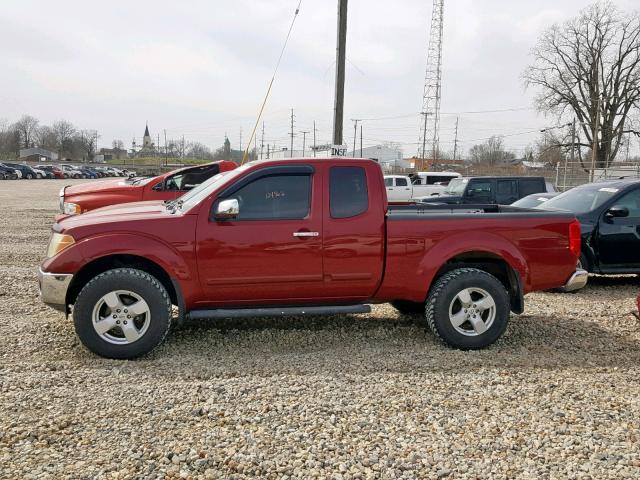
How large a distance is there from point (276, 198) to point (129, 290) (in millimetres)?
1459

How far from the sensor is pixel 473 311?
16.1ft

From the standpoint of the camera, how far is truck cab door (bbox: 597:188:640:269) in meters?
7.44

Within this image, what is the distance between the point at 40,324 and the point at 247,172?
105 inches

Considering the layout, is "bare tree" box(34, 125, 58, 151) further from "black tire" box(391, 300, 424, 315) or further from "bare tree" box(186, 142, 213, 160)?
"black tire" box(391, 300, 424, 315)

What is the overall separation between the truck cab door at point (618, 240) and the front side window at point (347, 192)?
170 inches

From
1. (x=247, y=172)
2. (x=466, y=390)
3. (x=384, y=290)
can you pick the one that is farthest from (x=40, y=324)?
(x=466, y=390)

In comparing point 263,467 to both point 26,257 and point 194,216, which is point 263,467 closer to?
point 194,216

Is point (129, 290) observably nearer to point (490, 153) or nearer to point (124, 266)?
point (124, 266)

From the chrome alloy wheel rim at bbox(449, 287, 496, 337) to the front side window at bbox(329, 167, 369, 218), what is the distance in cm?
120

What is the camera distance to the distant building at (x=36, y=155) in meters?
108

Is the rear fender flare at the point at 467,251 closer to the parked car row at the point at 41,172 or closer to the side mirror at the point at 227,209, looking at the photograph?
the side mirror at the point at 227,209

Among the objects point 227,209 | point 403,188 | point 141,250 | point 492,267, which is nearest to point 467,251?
point 492,267

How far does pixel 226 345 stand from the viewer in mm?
4930

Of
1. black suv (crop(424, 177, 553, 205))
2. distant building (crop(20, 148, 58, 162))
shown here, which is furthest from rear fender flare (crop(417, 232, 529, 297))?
distant building (crop(20, 148, 58, 162))
